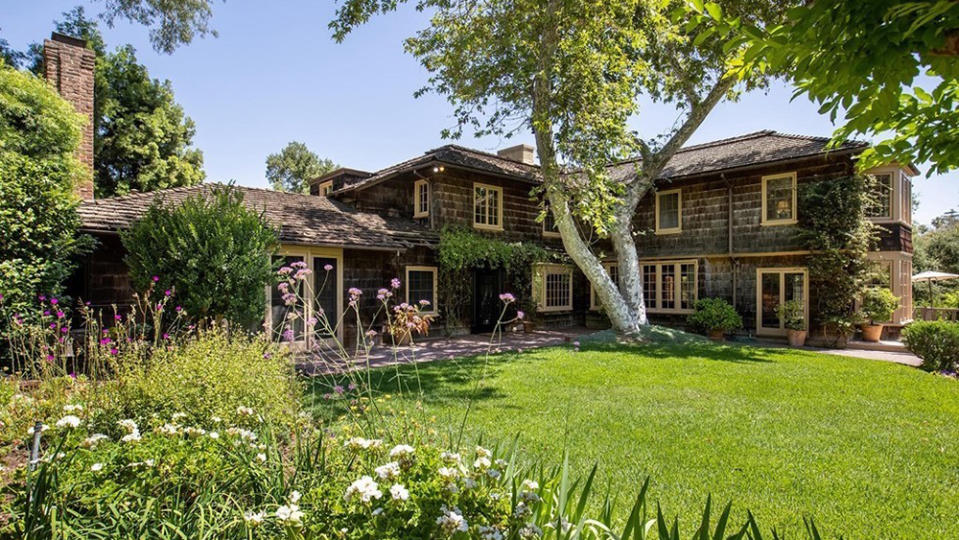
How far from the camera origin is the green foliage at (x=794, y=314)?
46.9 feet

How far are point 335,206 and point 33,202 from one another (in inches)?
351

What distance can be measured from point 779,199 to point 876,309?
14.3ft

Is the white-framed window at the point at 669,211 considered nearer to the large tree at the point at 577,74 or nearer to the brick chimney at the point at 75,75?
the large tree at the point at 577,74

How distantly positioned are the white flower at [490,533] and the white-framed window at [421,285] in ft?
42.6

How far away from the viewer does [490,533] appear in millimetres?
1725

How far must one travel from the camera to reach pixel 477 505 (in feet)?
6.18

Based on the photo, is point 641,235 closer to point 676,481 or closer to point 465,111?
point 465,111

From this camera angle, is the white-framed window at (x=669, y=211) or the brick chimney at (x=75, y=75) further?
the white-framed window at (x=669, y=211)

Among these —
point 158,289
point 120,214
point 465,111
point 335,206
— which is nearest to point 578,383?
point 158,289

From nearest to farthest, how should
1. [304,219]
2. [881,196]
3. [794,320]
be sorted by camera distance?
[304,219]
[881,196]
[794,320]

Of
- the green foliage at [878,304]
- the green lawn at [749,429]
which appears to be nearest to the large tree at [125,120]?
the green lawn at [749,429]

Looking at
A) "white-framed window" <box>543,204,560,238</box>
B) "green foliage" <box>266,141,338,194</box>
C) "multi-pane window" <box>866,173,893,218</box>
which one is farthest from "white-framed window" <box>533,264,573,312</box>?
"green foliage" <box>266,141,338,194</box>

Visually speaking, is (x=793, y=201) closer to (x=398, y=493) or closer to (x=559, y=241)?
(x=559, y=241)

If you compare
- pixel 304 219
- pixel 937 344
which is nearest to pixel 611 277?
pixel 937 344
